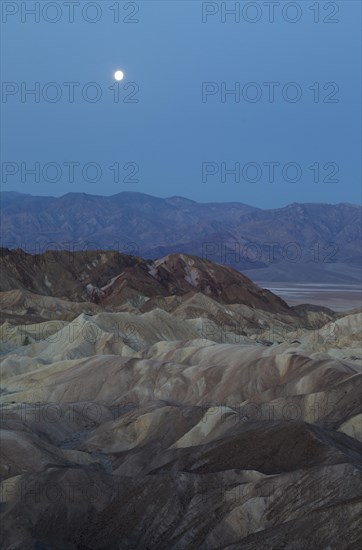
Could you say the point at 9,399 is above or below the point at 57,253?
below

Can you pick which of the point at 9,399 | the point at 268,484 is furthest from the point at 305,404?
the point at 9,399

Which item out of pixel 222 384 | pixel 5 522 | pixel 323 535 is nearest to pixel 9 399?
pixel 222 384

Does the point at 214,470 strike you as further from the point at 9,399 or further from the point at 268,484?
the point at 9,399

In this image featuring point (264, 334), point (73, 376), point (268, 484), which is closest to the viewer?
point (268, 484)

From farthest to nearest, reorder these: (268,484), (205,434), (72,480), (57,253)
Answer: (57,253) < (205,434) < (72,480) < (268,484)

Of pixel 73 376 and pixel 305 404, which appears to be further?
pixel 73 376

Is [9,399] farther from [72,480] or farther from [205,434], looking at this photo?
[72,480]
